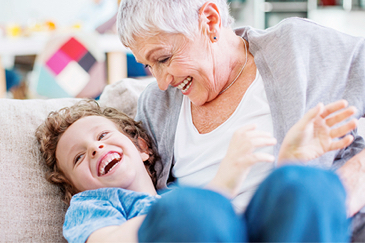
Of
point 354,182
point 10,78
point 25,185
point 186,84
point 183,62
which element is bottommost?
point 10,78

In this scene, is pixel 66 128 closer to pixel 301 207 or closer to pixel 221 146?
pixel 221 146

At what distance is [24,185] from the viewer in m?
1.17

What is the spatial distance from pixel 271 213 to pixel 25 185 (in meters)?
0.94

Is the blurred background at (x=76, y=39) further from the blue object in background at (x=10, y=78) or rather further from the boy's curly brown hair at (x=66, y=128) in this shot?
the boy's curly brown hair at (x=66, y=128)

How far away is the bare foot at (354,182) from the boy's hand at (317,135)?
0.47ft

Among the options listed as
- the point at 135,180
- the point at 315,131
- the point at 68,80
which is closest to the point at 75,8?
the point at 68,80

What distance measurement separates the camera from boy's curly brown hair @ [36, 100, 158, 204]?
1234 millimetres

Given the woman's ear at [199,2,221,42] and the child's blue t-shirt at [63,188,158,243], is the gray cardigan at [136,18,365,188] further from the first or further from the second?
the child's blue t-shirt at [63,188,158,243]

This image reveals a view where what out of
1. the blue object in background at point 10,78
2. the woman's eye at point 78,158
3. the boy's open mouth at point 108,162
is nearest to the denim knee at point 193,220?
the boy's open mouth at point 108,162

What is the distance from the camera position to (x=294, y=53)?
1115mm

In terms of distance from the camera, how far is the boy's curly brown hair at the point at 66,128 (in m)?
1.23

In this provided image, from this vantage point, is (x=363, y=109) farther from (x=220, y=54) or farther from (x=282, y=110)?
(x=220, y=54)

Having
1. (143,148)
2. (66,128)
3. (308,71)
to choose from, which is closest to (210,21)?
(308,71)

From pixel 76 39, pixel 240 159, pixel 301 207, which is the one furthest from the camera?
pixel 76 39
